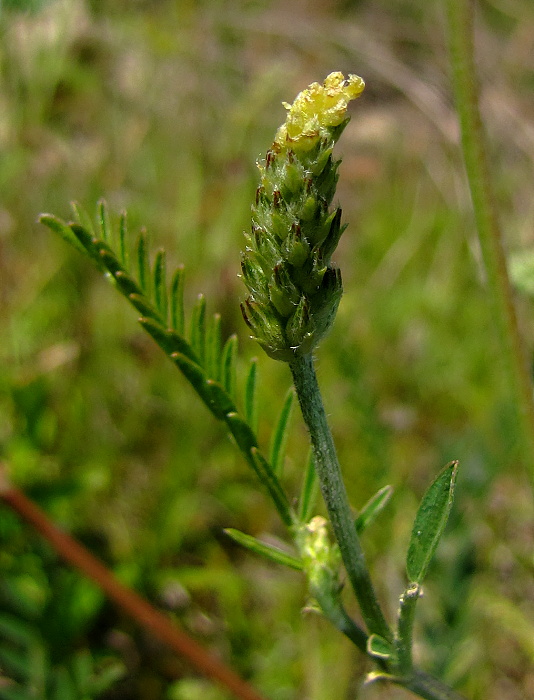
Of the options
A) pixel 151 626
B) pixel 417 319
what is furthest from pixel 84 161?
pixel 151 626

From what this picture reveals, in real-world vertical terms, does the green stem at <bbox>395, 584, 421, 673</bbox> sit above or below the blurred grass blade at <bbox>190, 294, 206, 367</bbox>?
below

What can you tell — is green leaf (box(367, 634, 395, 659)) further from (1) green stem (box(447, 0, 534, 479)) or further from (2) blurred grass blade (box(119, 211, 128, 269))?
(2) blurred grass blade (box(119, 211, 128, 269))

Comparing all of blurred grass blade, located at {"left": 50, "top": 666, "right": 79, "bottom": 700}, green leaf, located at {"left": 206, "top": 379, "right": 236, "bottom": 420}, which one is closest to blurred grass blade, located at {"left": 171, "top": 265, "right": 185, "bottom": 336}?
green leaf, located at {"left": 206, "top": 379, "right": 236, "bottom": 420}

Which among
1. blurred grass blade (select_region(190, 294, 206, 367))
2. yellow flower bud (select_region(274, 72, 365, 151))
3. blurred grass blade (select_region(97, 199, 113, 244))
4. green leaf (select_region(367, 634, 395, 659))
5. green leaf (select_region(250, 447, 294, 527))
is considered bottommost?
green leaf (select_region(367, 634, 395, 659))

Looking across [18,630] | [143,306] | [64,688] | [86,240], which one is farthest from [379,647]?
[18,630]

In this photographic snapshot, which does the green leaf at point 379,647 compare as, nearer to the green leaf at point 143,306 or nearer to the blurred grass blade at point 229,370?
the blurred grass blade at point 229,370

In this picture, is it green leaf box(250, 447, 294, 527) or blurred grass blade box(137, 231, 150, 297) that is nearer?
green leaf box(250, 447, 294, 527)

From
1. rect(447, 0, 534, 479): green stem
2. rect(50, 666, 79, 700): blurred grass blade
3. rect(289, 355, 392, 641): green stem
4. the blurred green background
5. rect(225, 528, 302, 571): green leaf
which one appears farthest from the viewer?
the blurred green background
